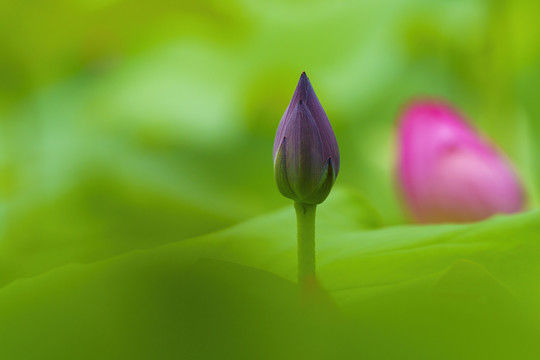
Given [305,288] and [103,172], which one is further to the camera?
[103,172]

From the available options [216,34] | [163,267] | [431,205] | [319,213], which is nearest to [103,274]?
[163,267]

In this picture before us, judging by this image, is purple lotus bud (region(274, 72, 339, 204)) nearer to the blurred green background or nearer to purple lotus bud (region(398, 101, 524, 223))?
the blurred green background

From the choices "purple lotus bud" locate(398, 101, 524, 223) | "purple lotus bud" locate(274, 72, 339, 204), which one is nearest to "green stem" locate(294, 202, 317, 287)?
"purple lotus bud" locate(274, 72, 339, 204)

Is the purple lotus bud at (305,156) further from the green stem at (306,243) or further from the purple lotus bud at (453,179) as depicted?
the purple lotus bud at (453,179)

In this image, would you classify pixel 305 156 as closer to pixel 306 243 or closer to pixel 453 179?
pixel 306 243

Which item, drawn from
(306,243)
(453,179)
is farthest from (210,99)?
(306,243)

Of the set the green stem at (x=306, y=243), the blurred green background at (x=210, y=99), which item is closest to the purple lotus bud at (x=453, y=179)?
the blurred green background at (x=210, y=99)

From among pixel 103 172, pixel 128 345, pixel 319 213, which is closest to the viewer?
pixel 128 345

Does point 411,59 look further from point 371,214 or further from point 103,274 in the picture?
point 103,274
